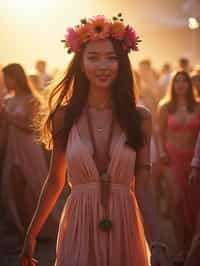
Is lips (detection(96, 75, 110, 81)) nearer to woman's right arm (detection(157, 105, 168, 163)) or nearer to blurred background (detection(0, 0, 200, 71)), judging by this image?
blurred background (detection(0, 0, 200, 71))

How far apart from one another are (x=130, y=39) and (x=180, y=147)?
4816 mm

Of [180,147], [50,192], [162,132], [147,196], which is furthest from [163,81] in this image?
[147,196]

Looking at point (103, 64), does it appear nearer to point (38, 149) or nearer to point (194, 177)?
point (194, 177)

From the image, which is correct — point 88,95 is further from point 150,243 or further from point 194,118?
point 194,118

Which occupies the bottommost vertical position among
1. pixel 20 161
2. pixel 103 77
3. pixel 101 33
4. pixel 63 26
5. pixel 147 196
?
pixel 20 161

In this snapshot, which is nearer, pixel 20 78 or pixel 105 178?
pixel 105 178

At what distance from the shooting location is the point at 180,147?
10.1 m

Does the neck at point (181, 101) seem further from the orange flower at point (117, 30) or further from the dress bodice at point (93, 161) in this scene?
the dress bodice at point (93, 161)

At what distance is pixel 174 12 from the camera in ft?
216

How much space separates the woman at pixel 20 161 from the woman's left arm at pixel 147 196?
16.3ft

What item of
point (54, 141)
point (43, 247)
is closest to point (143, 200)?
point (54, 141)

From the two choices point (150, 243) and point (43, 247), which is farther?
point (43, 247)

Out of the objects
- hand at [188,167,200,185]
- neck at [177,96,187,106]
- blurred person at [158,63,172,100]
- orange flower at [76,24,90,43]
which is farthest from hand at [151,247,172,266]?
blurred person at [158,63,172,100]

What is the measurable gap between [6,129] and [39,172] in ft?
1.90
